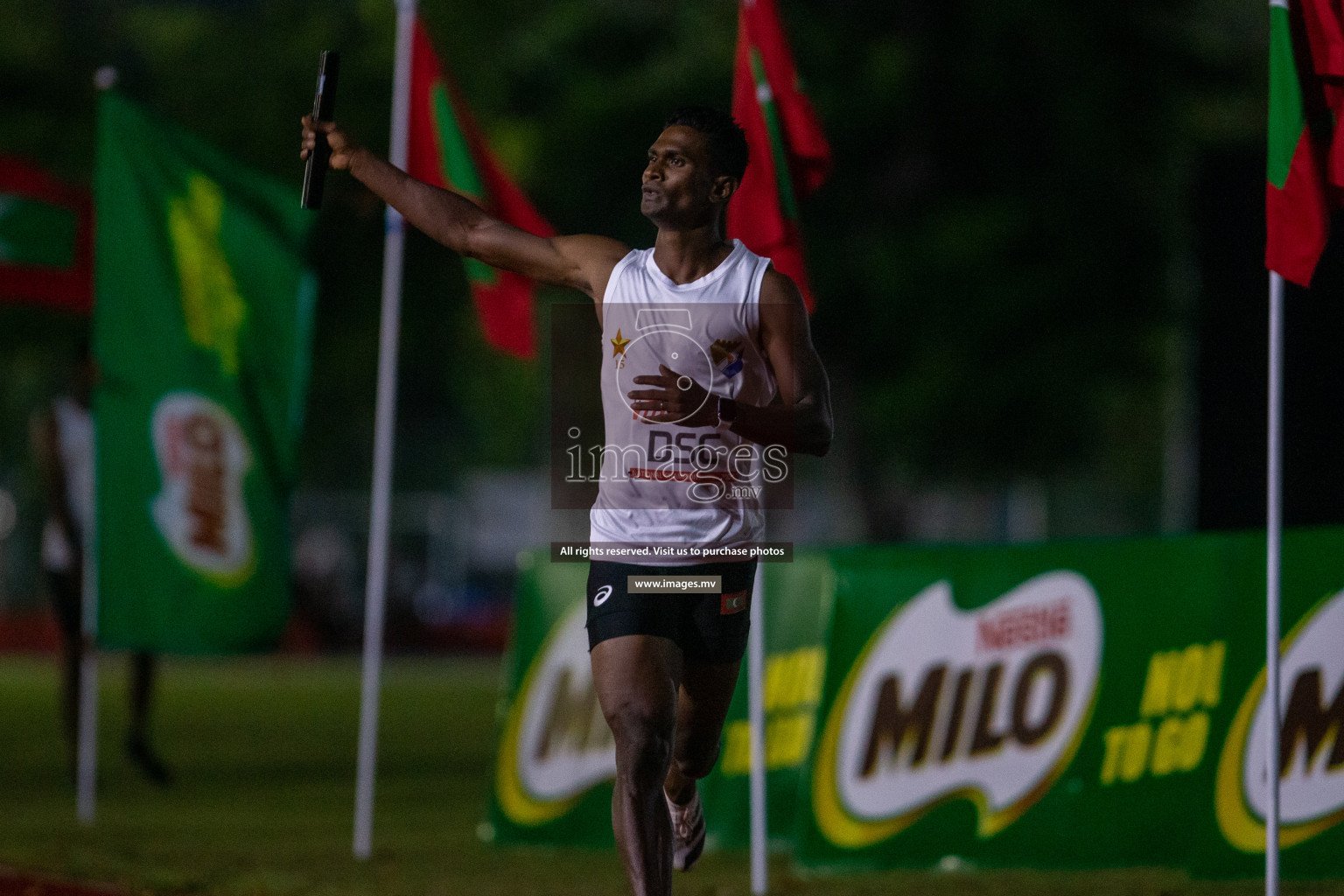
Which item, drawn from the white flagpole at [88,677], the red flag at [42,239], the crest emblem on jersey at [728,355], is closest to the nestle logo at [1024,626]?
the crest emblem on jersey at [728,355]

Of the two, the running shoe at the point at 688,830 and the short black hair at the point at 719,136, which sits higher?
the short black hair at the point at 719,136

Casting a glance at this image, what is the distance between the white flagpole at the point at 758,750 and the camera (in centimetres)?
730

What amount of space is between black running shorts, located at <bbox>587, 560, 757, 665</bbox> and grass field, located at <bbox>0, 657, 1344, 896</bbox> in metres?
2.22

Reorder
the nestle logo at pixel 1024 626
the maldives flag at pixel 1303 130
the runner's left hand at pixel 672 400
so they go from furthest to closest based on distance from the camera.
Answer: the nestle logo at pixel 1024 626, the maldives flag at pixel 1303 130, the runner's left hand at pixel 672 400

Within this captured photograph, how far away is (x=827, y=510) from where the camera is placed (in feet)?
125

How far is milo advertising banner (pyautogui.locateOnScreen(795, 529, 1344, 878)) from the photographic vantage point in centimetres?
708

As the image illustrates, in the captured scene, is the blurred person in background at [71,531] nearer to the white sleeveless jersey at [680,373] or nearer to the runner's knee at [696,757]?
the runner's knee at [696,757]

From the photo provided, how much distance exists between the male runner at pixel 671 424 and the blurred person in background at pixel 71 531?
643 centimetres

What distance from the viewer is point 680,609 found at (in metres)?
5.37

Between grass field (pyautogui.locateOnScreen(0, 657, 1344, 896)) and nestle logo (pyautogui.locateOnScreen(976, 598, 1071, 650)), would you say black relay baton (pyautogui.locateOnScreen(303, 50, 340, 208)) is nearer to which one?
grass field (pyautogui.locateOnScreen(0, 657, 1344, 896))

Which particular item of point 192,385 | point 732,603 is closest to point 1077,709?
point 732,603

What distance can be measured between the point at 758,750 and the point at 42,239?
553 centimetres

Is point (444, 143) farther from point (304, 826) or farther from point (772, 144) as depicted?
point (304, 826)

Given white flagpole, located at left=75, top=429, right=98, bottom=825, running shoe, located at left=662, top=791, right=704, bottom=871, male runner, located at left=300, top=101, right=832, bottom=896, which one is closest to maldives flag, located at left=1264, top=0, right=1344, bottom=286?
male runner, located at left=300, top=101, right=832, bottom=896
